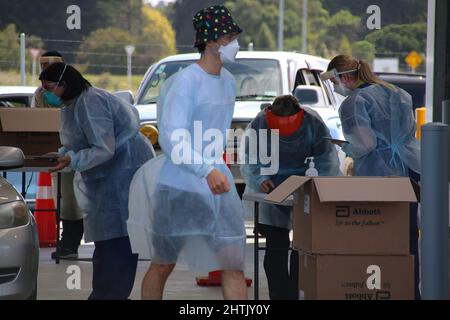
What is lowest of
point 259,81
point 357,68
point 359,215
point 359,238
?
point 359,238

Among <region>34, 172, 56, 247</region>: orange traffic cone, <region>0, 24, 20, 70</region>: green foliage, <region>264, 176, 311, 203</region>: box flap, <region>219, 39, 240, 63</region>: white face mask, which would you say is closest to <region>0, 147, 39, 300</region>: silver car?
<region>264, 176, 311, 203</region>: box flap

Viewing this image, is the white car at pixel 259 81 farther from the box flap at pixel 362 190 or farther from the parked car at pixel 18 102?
the box flap at pixel 362 190

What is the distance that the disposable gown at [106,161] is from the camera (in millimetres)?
8281

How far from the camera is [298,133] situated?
8367 millimetres

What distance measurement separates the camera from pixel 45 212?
40.4 ft

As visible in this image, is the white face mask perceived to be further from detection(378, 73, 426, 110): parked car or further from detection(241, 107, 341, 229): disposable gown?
detection(378, 73, 426, 110): parked car

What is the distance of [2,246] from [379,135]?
262 cm

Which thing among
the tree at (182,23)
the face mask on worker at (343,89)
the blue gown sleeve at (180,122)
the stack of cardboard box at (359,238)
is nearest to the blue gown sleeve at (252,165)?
the face mask on worker at (343,89)

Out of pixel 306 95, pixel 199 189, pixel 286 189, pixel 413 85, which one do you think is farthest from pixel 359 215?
pixel 413 85

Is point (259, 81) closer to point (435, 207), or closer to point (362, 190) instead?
point (362, 190)

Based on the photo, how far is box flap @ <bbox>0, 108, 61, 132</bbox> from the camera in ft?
33.2

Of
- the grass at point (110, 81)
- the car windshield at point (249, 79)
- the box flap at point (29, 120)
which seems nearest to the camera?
the box flap at point (29, 120)

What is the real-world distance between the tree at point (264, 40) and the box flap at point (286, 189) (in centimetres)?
4288

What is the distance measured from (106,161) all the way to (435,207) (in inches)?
123
